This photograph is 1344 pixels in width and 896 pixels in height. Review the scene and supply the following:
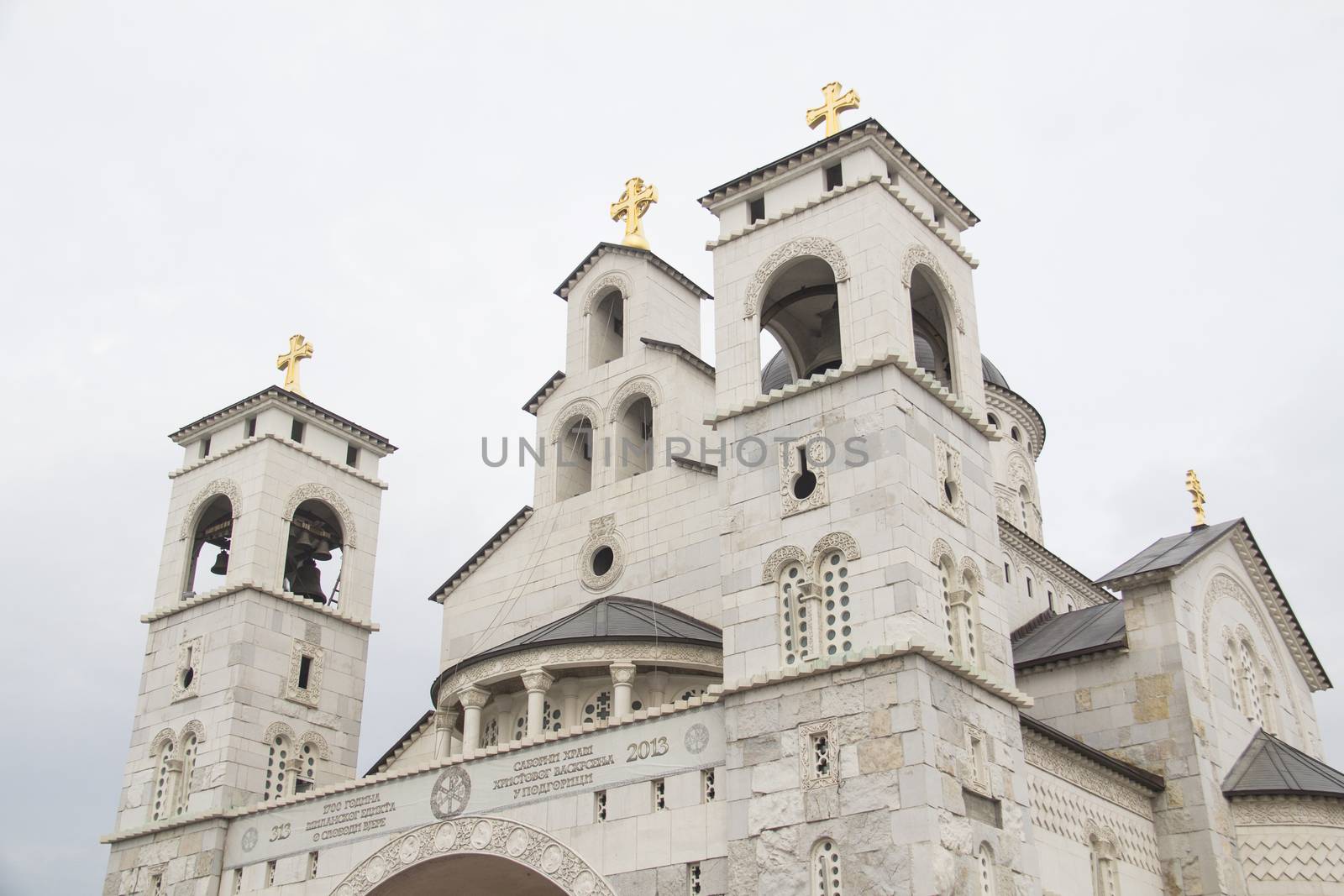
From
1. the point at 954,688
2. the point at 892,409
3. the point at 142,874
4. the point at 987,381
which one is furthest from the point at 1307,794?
the point at 142,874

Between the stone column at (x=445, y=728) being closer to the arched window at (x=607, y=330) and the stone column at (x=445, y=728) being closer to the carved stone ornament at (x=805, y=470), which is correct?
the arched window at (x=607, y=330)

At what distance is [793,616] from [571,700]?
17.1 ft

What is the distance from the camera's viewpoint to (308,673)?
26.7 m

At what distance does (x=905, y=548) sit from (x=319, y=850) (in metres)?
10.7

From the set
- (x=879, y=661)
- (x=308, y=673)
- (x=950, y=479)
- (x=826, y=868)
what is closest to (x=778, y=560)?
(x=879, y=661)

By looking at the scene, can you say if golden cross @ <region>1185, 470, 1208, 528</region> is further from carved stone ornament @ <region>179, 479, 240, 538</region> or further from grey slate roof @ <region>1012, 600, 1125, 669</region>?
carved stone ornament @ <region>179, 479, 240, 538</region>

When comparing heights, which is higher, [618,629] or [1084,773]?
[618,629]

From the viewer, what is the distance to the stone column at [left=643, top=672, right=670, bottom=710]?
72.2 ft

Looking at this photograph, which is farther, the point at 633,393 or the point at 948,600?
the point at 633,393

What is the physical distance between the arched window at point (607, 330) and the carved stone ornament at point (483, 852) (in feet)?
33.1

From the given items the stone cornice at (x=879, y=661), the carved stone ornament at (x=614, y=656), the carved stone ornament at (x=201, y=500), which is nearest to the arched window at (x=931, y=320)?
the stone cornice at (x=879, y=661)

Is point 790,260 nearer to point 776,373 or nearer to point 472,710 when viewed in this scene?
point 472,710

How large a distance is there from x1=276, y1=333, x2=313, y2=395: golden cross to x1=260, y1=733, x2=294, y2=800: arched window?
7.26 metres

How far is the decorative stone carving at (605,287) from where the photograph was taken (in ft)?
91.1
